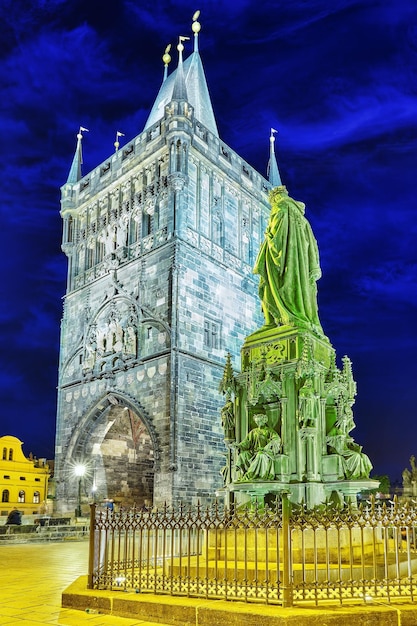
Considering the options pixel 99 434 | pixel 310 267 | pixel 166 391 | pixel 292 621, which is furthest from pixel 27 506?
pixel 292 621

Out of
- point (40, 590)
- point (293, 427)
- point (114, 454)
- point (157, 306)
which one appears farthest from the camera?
point (114, 454)

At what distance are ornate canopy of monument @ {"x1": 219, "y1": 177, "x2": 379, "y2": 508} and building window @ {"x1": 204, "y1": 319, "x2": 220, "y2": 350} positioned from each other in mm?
15137

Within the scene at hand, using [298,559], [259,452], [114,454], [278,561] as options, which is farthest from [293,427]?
[114,454]

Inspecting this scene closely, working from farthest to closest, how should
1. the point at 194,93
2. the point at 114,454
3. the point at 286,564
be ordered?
the point at 194,93 → the point at 114,454 → the point at 286,564

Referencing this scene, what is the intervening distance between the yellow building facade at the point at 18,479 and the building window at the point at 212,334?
94.6ft

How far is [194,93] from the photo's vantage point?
109 ft

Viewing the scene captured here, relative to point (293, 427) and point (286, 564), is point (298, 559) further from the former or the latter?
point (293, 427)

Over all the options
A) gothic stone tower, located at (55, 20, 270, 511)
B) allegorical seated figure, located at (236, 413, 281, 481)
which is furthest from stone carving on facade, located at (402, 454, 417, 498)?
allegorical seated figure, located at (236, 413, 281, 481)

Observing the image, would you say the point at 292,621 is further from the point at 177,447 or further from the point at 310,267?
the point at 177,447

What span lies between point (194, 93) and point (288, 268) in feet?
83.4

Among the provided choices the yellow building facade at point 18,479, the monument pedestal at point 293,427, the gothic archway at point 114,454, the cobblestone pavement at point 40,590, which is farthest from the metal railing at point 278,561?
the yellow building facade at point 18,479

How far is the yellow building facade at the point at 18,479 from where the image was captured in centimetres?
4909

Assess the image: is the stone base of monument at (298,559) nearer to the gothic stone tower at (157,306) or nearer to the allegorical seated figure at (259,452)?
the allegorical seated figure at (259,452)

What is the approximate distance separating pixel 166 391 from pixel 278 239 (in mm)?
14121
